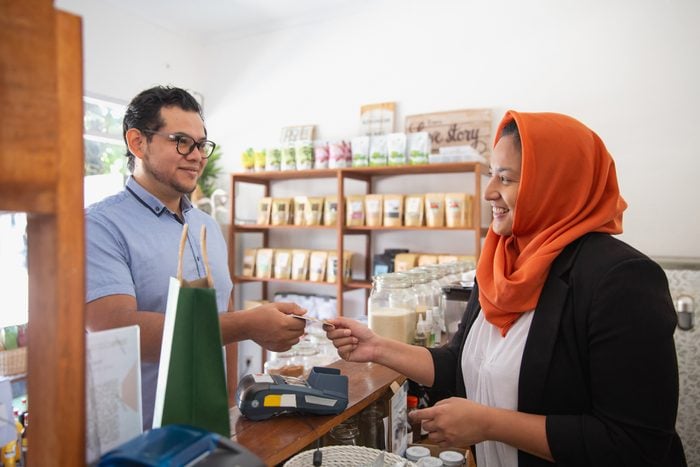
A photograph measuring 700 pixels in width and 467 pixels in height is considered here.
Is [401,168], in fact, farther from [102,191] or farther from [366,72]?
[102,191]

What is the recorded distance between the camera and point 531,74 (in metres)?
3.71

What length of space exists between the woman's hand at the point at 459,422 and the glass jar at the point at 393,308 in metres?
0.78

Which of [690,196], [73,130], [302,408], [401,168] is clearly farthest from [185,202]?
[690,196]

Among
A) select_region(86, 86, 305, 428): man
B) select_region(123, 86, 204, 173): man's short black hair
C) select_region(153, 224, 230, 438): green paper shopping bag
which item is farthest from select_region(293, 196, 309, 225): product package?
select_region(153, 224, 230, 438): green paper shopping bag

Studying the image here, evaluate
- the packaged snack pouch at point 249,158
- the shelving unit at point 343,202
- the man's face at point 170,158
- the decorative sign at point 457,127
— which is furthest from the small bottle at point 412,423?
the packaged snack pouch at point 249,158

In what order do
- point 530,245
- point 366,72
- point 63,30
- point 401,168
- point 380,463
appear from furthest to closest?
point 366,72
point 401,168
point 530,245
point 380,463
point 63,30

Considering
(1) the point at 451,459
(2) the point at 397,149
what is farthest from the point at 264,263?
(1) the point at 451,459

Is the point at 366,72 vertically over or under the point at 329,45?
under

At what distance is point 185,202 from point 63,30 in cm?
156

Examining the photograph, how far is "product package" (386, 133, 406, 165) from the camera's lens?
151 inches

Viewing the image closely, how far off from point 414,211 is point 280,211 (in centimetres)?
135

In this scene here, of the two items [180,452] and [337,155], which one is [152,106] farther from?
[337,155]

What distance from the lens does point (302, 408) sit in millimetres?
1184

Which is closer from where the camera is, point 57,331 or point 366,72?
point 57,331
